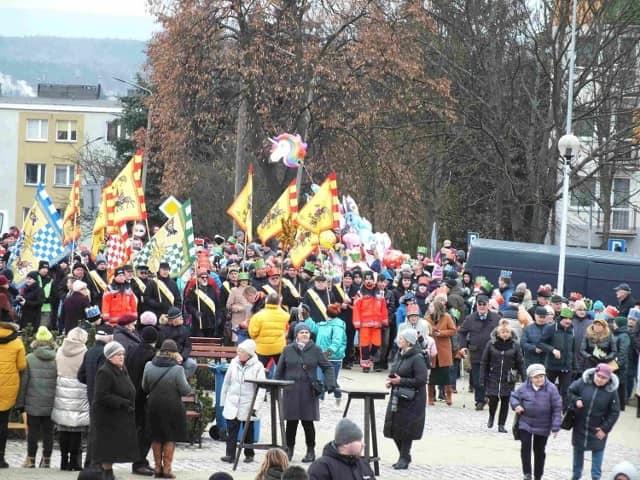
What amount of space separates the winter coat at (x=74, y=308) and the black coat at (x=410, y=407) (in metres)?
7.95

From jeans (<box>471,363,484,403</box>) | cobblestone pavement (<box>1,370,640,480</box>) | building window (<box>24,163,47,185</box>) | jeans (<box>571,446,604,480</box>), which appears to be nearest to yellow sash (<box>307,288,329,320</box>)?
cobblestone pavement (<box>1,370,640,480</box>)

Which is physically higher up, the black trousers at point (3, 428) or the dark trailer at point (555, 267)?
the dark trailer at point (555, 267)

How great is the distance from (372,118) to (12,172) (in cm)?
6136

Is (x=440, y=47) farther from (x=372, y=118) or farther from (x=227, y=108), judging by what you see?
(x=227, y=108)

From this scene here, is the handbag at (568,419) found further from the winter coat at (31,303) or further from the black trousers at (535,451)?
the winter coat at (31,303)

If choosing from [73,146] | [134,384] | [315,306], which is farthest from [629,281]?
[73,146]

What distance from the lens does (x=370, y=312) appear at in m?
26.2

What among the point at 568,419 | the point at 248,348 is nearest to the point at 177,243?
the point at 248,348

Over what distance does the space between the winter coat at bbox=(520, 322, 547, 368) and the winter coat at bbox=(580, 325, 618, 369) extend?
64 centimetres

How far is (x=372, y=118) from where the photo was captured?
42688mm

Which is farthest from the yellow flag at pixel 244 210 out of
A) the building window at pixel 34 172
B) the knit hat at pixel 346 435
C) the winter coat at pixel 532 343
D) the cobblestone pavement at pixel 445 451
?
the building window at pixel 34 172

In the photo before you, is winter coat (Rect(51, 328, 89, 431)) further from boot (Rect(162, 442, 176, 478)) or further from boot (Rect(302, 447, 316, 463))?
boot (Rect(302, 447, 316, 463))

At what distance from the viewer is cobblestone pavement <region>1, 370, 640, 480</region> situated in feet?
53.7

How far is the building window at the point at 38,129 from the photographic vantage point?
10219cm
